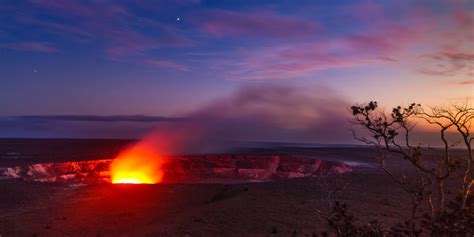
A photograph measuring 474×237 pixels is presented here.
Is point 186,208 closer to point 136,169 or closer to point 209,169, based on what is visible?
point 136,169

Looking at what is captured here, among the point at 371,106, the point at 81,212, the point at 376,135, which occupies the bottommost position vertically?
the point at 81,212

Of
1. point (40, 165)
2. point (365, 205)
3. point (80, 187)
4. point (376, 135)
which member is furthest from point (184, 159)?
point (376, 135)

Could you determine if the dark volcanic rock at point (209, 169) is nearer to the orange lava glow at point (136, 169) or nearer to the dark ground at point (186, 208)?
the orange lava glow at point (136, 169)

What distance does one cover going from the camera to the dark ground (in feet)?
66.3

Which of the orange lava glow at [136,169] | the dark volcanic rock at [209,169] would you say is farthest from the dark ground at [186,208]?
the orange lava glow at [136,169]

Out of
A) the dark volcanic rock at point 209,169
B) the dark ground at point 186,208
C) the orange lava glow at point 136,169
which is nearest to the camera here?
the dark ground at point 186,208

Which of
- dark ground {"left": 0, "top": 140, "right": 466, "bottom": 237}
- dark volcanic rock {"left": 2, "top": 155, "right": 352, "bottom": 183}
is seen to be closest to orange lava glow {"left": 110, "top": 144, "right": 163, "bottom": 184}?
dark volcanic rock {"left": 2, "top": 155, "right": 352, "bottom": 183}

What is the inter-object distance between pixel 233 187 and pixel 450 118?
67.9ft

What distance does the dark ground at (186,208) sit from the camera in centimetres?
2022

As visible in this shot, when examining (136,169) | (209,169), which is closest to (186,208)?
(136,169)

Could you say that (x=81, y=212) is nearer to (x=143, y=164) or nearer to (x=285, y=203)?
(x=285, y=203)

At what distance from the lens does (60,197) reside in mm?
30266

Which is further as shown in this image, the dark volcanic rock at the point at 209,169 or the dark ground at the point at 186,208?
the dark volcanic rock at the point at 209,169

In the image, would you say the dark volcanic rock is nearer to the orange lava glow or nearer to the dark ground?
the orange lava glow
